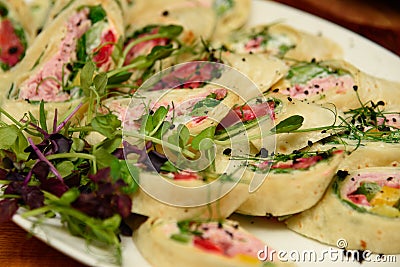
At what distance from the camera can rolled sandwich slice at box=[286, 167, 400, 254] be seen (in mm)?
2061

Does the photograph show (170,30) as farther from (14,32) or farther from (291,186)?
(291,186)

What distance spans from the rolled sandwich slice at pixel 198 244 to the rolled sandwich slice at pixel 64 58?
0.95m

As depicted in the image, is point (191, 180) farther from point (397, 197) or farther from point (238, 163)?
point (397, 197)

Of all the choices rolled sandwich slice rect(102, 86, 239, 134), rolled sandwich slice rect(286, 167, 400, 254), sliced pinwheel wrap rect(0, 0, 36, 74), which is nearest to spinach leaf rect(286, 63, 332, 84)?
rolled sandwich slice rect(102, 86, 239, 134)

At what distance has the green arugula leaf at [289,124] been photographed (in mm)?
2305

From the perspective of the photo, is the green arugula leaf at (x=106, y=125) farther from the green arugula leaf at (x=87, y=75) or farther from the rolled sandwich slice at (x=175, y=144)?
the green arugula leaf at (x=87, y=75)

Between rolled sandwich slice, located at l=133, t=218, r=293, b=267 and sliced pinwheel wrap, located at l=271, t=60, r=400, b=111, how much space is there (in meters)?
0.94

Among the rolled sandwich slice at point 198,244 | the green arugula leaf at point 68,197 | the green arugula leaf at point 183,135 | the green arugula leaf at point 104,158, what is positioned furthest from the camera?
the green arugula leaf at point 183,135

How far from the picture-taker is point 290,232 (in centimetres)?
222

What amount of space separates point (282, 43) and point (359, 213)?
1.44 meters

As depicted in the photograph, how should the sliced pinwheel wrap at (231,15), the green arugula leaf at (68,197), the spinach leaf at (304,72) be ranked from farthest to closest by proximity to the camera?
the sliced pinwheel wrap at (231,15), the spinach leaf at (304,72), the green arugula leaf at (68,197)

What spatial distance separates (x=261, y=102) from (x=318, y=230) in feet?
2.08

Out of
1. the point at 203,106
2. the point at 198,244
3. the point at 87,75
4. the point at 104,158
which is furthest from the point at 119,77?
the point at 198,244

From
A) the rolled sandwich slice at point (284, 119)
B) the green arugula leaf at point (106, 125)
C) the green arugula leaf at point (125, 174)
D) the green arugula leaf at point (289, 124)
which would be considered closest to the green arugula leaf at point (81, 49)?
the green arugula leaf at point (106, 125)
